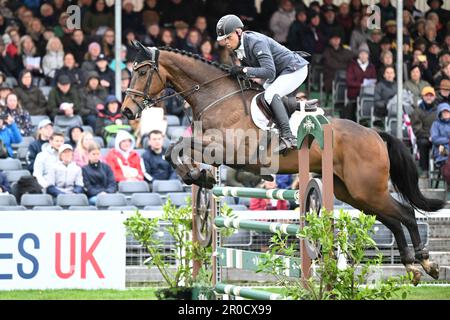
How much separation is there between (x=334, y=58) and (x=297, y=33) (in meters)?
0.74

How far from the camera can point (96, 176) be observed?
13000 millimetres

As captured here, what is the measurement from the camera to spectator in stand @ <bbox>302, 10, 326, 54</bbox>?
1717 cm

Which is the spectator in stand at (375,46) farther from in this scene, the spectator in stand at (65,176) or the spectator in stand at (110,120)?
the spectator in stand at (65,176)

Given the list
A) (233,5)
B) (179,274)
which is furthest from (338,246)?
(233,5)

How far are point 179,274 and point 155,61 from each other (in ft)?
6.52

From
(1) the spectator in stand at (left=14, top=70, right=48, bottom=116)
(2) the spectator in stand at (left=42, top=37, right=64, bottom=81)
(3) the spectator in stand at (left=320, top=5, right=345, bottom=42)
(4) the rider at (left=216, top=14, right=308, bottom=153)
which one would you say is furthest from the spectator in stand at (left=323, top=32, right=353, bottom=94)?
(4) the rider at (left=216, top=14, right=308, bottom=153)

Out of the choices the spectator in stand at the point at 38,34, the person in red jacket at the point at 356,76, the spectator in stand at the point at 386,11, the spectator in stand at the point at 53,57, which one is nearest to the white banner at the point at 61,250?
the spectator in stand at the point at 53,57

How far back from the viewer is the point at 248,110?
9672 mm

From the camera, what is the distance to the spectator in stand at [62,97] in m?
14.6

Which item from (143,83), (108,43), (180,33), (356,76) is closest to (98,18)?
(108,43)

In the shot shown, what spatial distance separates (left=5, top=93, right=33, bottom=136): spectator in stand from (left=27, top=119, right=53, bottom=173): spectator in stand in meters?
0.64

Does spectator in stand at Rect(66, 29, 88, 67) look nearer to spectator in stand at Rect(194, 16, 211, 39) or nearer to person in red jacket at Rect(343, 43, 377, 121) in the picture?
spectator in stand at Rect(194, 16, 211, 39)

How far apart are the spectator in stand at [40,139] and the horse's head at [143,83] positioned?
13.3ft
